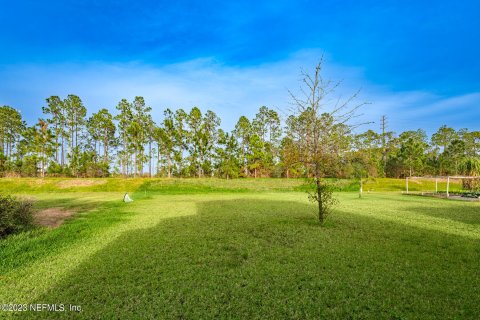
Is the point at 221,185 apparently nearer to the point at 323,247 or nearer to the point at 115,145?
the point at 323,247

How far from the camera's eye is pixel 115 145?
2165 inches

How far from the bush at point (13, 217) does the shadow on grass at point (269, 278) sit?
12.4 feet

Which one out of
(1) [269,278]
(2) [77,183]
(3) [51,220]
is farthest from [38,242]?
(2) [77,183]

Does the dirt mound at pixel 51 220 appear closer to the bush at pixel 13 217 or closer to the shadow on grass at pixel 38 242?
the bush at pixel 13 217

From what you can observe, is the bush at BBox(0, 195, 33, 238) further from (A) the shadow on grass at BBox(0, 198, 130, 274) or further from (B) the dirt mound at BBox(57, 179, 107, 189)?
(B) the dirt mound at BBox(57, 179, 107, 189)

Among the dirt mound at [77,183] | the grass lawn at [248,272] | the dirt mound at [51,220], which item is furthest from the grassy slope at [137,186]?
the grass lawn at [248,272]

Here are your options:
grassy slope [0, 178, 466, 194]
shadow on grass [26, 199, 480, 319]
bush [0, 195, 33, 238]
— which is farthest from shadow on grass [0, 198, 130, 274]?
grassy slope [0, 178, 466, 194]

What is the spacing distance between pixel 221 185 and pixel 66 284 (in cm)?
2903

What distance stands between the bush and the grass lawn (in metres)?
0.66

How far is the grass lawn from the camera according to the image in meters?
3.40

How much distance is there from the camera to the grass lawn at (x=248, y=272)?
134 inches

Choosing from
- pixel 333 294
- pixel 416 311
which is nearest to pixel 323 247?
pixel 333 294

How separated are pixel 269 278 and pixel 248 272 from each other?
469 millimetres

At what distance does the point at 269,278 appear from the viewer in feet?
14.3
